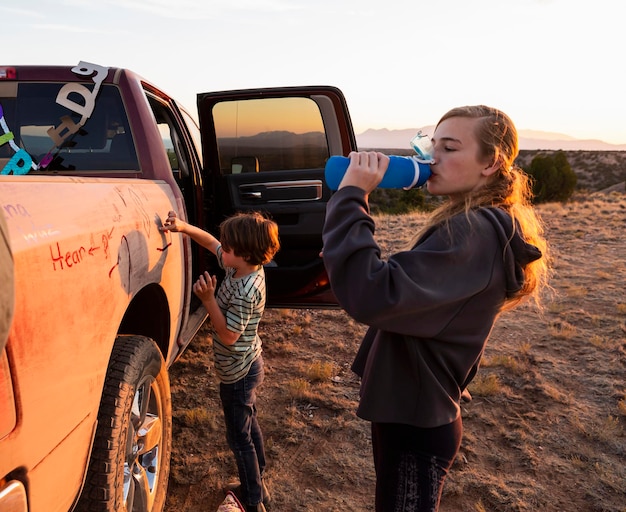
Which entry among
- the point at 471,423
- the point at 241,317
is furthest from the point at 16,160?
the point at 471,423

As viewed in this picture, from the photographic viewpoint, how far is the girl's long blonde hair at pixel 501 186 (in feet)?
4.81

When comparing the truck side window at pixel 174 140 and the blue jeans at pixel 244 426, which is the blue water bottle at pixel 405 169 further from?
the truck side window at pixel 174 140

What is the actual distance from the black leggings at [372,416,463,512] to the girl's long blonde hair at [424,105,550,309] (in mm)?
458

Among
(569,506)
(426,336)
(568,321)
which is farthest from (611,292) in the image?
(426,336)

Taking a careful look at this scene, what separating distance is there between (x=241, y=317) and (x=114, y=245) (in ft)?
2.23

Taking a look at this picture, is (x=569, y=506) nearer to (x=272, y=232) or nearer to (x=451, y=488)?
(x=451, y=488)

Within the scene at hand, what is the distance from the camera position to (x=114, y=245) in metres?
1.75

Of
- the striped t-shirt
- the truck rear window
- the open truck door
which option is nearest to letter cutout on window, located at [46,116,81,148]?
the truck rear window

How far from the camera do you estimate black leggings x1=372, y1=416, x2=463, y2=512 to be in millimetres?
1516

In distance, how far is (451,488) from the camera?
2.88m

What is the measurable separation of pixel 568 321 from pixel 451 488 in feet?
12.4

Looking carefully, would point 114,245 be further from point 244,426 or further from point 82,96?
point 82,96

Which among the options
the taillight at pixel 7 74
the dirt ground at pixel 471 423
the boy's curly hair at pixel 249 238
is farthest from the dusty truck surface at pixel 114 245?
the dirt ground at pixel 471 423

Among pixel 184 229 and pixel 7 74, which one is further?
pixel 7 74
